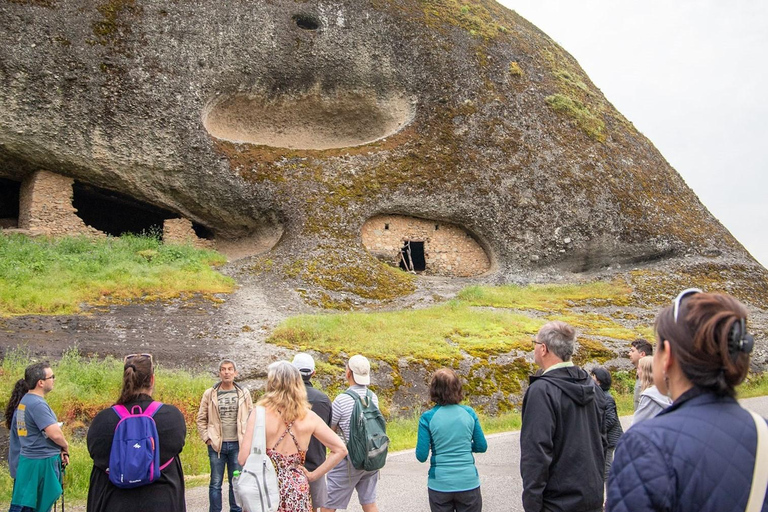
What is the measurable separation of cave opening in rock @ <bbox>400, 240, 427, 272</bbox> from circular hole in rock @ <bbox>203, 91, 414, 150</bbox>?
3827 mm

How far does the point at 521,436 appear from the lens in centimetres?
380

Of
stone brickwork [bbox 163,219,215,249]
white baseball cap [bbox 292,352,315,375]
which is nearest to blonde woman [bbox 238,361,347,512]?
white baseball cap [bbox 292,352,315,375]

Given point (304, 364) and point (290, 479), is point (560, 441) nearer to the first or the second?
point (290, 479)

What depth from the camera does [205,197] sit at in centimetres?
1981

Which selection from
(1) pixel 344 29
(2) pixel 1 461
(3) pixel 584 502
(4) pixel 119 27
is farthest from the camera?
(1) pixel 344 29

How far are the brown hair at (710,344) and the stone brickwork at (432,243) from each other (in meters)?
18.1

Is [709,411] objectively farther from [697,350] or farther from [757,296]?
[757,296]

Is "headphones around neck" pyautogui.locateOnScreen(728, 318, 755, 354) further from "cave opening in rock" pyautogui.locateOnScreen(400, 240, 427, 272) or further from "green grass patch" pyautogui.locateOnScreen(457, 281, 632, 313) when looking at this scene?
"cave opening in rock" pyautogui.locateOnScreen(400, 240, 427, 272)

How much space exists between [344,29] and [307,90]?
2.35 metres

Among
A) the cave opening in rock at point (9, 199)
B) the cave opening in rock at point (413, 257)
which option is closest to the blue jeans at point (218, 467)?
the cave opening in rock at point (413, 257)

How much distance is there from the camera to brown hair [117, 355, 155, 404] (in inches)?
155

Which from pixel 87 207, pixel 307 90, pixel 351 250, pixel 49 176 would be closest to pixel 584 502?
pixel 351 250

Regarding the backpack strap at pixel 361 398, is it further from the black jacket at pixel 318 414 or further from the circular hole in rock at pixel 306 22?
the circular hole in rock at pixel 306 22

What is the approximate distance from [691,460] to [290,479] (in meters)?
2.62
